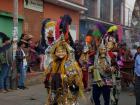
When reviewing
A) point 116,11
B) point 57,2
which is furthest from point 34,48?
point 116,11

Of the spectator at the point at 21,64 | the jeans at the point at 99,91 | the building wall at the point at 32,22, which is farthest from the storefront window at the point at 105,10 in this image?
the jeans at the point at 99,91

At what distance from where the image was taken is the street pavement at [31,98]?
11898 millimetres

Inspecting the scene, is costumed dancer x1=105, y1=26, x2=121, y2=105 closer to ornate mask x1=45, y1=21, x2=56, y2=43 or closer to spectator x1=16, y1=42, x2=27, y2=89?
ornate mask x1=45, y1=21, x2=56, y2=43

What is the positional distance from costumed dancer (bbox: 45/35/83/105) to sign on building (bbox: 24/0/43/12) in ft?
43.3

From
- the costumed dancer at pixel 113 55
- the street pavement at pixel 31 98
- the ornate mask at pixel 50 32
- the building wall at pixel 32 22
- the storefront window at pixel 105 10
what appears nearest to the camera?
the ornate mask at pixel 50 32

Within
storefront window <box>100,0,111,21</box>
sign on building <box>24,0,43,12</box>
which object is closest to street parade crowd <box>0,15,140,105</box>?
sign on building <box>24,0,43,12</box>

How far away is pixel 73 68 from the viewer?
7.54 m

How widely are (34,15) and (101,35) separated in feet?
41.6

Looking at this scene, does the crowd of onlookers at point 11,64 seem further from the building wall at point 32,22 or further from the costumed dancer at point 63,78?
the costumed dancer at point 63,78

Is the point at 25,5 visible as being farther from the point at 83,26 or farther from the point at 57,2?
the point at 83,26

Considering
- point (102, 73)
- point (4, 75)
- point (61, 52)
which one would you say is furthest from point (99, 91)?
point (4, 75)

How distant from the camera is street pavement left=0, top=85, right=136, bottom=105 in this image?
11898 mm

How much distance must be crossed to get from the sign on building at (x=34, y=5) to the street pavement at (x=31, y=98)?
6.87 meters

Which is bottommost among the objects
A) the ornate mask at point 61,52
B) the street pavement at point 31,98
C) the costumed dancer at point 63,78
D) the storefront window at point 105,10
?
the street pavement at point 31,98
